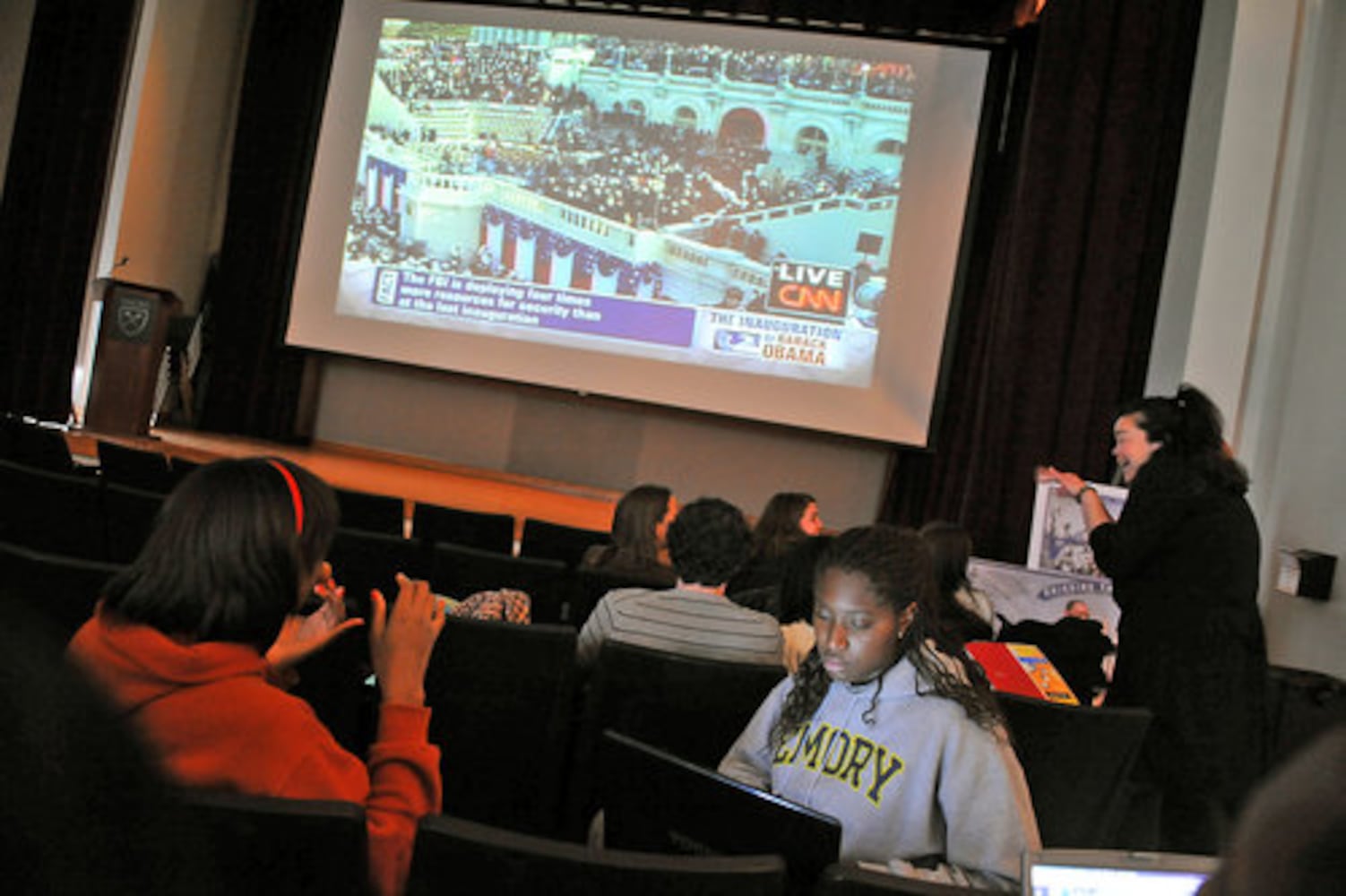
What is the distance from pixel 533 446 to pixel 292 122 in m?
3.43

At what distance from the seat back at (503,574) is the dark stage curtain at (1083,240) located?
446cm

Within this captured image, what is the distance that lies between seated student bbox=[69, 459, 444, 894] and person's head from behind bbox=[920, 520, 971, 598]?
2.19 m

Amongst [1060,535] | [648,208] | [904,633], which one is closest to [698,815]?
[904,633]

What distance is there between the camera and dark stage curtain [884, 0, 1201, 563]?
710 cm

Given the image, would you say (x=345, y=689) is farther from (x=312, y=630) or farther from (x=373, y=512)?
(x=373, y=512)

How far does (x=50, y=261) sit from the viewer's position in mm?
8953

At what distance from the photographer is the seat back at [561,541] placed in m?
4.75

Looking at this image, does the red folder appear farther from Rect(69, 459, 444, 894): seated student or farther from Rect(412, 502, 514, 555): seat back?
Rect(412, 502, 514, 555): seat back

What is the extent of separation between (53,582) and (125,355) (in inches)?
250

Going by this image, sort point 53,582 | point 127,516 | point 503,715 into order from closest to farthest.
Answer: point 53,582
point 503,715
point 127,516

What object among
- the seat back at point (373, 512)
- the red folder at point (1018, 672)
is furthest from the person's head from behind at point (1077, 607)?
the seat back at point (373, 512)

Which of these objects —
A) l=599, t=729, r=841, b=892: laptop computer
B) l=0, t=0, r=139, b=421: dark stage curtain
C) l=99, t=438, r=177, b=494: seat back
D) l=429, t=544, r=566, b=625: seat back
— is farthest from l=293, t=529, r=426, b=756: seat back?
l=0, t=0, r=139, b=421: dark stage curtain

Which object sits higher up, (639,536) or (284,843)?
(639,536)

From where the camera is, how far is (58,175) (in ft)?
29.2
